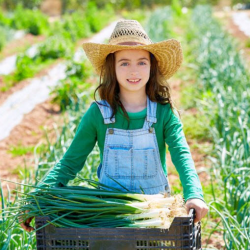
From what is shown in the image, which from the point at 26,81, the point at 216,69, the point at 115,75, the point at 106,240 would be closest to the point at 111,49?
the point at 115,75

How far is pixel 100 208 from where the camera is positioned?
5.55 feet

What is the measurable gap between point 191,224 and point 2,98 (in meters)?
5.33

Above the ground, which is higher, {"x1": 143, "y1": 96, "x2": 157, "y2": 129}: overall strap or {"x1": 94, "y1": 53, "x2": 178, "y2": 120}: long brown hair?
{"x1": 94, "y1": 53, "x2": 178, "y2": 120}: long brown hair

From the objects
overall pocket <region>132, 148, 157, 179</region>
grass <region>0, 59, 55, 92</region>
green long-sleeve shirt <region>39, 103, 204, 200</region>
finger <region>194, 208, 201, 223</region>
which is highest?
grass <region>0, 59, 55, 92</region>

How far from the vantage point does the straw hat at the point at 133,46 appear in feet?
6.94

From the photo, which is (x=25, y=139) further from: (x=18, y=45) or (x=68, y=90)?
(x=18, y=45)

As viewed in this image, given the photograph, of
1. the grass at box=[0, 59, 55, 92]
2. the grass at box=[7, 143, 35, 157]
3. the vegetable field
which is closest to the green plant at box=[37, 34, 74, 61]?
the vegetable field

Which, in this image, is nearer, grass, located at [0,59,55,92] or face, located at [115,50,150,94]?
face, located at [115,50,150,94]

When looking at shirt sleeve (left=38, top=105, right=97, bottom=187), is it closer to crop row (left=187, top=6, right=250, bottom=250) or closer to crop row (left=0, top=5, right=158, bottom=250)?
crop row (left=0, top=5, right=158, bottom=250)

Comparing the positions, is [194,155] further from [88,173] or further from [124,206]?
[124,206]

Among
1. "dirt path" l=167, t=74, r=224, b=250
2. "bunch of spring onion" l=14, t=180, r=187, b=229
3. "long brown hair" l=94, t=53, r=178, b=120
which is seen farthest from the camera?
"dirt path" l=167, t=74, r=224, b=250

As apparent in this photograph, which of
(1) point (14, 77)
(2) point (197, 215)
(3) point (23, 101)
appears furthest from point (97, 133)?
(1) point (14, 77)

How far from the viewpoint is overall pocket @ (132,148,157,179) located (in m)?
2.05

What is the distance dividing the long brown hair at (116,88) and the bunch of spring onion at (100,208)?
0.47 m
